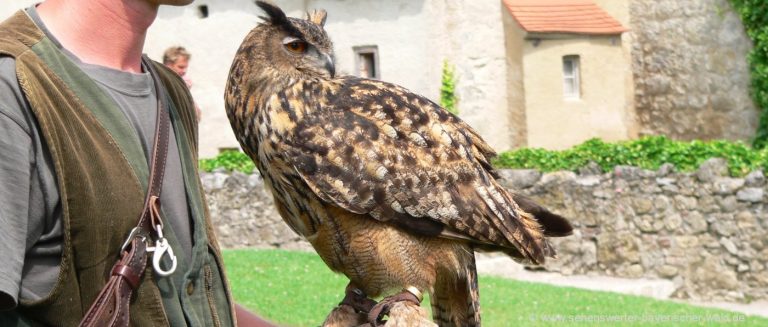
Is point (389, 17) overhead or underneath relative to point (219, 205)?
overhead

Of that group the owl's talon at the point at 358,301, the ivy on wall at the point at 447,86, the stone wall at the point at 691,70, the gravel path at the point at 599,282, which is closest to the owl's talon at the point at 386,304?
the owl's talon at the point at 358,301

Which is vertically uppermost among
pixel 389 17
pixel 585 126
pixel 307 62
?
pixel 389 17

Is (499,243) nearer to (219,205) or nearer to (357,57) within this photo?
(219,205)

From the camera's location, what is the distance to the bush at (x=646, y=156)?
1445 centimetres

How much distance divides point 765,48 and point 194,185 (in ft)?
68.5

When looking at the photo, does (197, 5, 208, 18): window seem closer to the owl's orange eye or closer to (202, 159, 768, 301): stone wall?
(202, 159, 768, 301): stone wall

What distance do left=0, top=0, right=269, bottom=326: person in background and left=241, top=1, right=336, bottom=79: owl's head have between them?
488mm

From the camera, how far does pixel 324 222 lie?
9.33 feet

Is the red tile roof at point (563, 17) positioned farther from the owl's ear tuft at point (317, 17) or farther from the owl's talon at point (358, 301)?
the owl's talon at point (358, 301)

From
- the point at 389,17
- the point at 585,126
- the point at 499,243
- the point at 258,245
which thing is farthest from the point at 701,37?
the point at 499,243

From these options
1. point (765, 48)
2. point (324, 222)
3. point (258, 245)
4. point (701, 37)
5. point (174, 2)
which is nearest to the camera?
point (174, 2)

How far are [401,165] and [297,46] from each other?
496 mm

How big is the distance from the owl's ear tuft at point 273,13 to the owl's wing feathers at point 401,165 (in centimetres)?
26

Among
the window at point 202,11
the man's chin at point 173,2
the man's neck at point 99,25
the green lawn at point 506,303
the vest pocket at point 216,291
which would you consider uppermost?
the window at point 202,11
